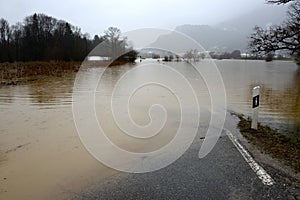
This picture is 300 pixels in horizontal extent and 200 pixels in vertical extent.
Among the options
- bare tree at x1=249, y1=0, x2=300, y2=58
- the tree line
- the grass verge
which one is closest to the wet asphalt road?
the grass verge

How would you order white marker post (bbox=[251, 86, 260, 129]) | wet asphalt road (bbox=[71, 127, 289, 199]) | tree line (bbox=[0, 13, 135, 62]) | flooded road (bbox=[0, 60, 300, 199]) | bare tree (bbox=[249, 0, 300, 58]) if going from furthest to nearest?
tree line (bbox=[0, 13, 135, 62]), bare tree (bbox=[249, 0, 300, 58]), white marker post (bbox=[251, 86, 260, 129]), flooded road (bbox=[0, 60, 300, 199]), wet asphalt road (bbox=[71, 127, 289, 199])

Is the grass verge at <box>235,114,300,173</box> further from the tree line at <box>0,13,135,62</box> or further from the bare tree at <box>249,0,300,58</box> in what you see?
the tree line at <box>0,13,135,62</box>

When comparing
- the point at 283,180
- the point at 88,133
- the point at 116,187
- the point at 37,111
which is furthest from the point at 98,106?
the point at 283,180

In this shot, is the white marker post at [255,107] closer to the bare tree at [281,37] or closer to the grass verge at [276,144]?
the grass verge at [276,144]

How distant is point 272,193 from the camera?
11.5 ft

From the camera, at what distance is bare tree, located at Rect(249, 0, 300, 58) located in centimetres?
826

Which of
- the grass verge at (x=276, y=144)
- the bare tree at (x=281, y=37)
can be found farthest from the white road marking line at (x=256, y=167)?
the bare tree at (x=281, y=37)

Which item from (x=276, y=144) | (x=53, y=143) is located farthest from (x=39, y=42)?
(x=276, y=144)

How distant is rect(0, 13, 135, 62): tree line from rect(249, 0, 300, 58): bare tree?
2124 inches

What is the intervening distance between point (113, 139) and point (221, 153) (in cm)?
275

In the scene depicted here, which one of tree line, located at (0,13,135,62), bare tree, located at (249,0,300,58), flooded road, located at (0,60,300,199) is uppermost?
tree line, located at (0,13,135,62)

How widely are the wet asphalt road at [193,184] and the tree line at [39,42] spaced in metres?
58.9

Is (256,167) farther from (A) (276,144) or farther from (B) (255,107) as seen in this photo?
(B) (255,107)

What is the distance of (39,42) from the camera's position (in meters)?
66.7
